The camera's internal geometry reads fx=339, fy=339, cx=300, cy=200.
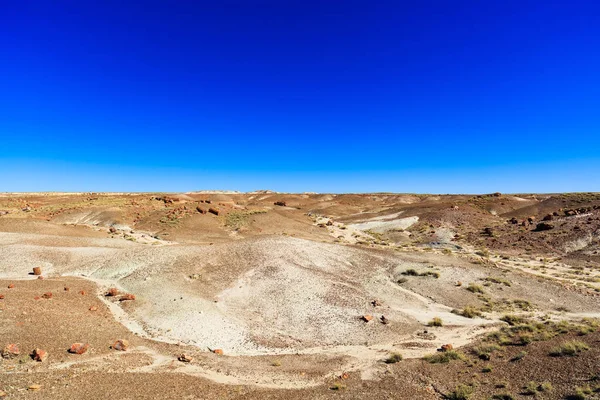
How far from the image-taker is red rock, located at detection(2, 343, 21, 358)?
12.0 metres

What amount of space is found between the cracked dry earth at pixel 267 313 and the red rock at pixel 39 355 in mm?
153

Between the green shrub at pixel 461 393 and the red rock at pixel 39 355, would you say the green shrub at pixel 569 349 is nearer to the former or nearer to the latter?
the green shrub at pixel 461 393

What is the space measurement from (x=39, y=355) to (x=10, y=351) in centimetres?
Result: 104

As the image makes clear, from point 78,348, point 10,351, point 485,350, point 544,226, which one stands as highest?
point 544,226

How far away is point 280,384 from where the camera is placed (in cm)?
1200

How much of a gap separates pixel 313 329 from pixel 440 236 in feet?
126

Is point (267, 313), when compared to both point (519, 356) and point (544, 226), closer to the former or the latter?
point (519, 356)

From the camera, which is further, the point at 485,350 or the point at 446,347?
the point at 446,347

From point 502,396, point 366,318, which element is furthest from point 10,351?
point 502,396

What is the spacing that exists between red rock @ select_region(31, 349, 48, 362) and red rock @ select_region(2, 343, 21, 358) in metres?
0.49

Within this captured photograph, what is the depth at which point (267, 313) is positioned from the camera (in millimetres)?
19672

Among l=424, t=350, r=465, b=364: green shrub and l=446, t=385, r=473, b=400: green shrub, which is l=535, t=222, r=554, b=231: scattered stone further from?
l=446, t=385, r=473, b=400: green shrub

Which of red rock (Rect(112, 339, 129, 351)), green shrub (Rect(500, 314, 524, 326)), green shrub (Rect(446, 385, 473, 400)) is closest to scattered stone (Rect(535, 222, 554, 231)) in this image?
green shrub (Rect(500, 314, 524, 326))

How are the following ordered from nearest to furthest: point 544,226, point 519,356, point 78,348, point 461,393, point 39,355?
1. point 461,393
2. point 39,355
3. point 519,356
4. point 78,348
5. point 544,226
